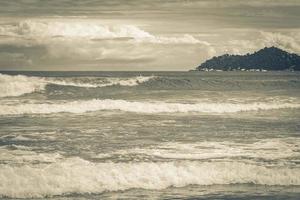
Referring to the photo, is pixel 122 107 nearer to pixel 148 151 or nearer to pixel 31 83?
pixel 148 151

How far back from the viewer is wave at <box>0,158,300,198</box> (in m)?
11.9

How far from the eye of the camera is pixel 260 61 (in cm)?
16800

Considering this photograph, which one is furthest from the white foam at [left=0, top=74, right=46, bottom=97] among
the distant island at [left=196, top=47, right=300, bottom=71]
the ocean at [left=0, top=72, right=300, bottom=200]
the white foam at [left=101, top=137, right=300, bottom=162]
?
the distant island at [left=196, top=47, right=300, bottom=71]

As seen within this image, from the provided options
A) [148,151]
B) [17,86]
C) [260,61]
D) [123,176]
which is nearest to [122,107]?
[148,151]

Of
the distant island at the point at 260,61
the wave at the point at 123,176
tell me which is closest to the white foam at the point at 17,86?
the wave at the point at 123,176

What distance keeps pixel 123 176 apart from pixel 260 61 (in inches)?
6312

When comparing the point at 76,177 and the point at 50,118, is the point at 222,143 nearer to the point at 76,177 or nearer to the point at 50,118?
the point at 76,177

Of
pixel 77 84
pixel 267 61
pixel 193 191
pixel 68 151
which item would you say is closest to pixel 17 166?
pixel 68 151

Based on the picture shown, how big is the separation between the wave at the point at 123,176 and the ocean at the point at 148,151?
0.02 metres

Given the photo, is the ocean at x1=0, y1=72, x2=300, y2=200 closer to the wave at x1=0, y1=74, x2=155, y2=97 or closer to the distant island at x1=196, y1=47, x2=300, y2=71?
the wave at x1=0, y1=74, x2=155, y2=97

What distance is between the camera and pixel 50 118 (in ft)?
84.4

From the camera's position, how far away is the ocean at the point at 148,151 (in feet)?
39.7

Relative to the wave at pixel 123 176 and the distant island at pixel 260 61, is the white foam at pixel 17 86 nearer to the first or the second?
the wave at pixel 123 176

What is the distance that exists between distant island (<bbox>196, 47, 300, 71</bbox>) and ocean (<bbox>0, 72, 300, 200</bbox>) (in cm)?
13351
